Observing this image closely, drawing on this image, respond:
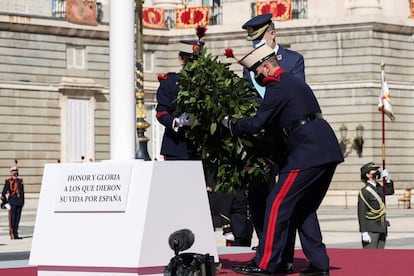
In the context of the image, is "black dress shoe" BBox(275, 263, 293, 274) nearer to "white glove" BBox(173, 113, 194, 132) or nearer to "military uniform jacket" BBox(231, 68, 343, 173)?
"military uniform jacket" BBox(231, 68, 343, 173)

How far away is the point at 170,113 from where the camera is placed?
49.6 feet

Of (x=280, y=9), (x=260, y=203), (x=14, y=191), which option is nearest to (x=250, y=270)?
(x=260, y=203)

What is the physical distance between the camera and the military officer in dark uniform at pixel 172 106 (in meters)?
15.0

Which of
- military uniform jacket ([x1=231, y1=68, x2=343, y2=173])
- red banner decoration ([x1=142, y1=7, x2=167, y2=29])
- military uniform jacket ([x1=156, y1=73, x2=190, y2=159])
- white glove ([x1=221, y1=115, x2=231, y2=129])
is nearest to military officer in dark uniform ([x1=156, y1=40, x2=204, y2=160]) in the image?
military uniform jacket ([x1=156, y1=73, x2=190, y2=159])

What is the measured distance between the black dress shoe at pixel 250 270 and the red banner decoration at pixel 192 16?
4484 cm

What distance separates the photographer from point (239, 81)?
45.1 feet

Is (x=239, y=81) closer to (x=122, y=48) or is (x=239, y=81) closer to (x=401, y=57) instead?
(x=122, y=48)

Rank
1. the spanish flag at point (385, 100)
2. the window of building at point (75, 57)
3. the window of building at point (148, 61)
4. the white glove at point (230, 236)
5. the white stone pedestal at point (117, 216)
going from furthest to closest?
the window of building at point (148, 61) → the window of building at point (75, 57) → the spanish flag at point (385, 100) → the white glove at point (230, 236) → the white stone pedestal at point (117, 216)

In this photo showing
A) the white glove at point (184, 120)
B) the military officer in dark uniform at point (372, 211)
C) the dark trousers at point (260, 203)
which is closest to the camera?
the dark trousers at point (260, 203)

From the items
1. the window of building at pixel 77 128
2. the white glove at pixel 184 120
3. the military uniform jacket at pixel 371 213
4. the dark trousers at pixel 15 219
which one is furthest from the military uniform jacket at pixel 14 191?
the window of building at pixel 77 128

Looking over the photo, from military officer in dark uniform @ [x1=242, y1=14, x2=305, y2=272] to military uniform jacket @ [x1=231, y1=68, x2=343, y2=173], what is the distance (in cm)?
27

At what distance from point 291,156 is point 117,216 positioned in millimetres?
1650

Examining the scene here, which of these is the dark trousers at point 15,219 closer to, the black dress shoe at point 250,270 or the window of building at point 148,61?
the black dress shoe at point 250,270

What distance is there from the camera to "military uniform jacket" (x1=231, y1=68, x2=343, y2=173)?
13.3 meters
